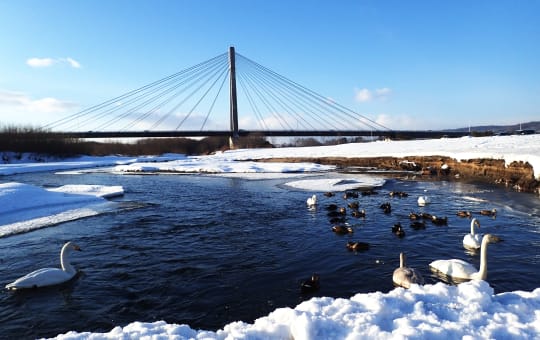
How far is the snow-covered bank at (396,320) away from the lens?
398cm

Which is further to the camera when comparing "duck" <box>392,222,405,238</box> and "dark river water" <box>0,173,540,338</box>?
"duck" <box>392,222,405,238</box>

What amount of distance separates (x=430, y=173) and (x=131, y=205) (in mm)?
19707

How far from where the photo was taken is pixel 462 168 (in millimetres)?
23734

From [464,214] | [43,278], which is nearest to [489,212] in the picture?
[464,214]

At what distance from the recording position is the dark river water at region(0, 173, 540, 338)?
19.2 ft

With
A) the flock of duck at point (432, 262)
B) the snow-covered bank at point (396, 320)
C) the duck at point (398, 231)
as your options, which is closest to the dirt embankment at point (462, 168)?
the flock of duck at point (432, 262)

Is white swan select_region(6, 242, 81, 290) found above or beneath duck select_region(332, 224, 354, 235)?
above

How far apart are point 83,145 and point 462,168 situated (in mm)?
71931

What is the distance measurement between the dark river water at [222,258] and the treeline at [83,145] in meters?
54.3

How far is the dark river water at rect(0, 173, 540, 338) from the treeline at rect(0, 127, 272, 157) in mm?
54327

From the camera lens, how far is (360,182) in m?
21.5

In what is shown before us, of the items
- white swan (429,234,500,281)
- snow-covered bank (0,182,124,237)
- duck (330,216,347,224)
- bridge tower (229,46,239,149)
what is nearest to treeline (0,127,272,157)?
bridge tower (229,46,239,149)

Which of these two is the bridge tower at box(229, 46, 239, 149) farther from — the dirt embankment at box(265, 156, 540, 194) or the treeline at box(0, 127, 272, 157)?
the dirt embankment at box(265, 156, 540, 194)

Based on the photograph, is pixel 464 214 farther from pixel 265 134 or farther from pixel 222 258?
pixel 265 134
